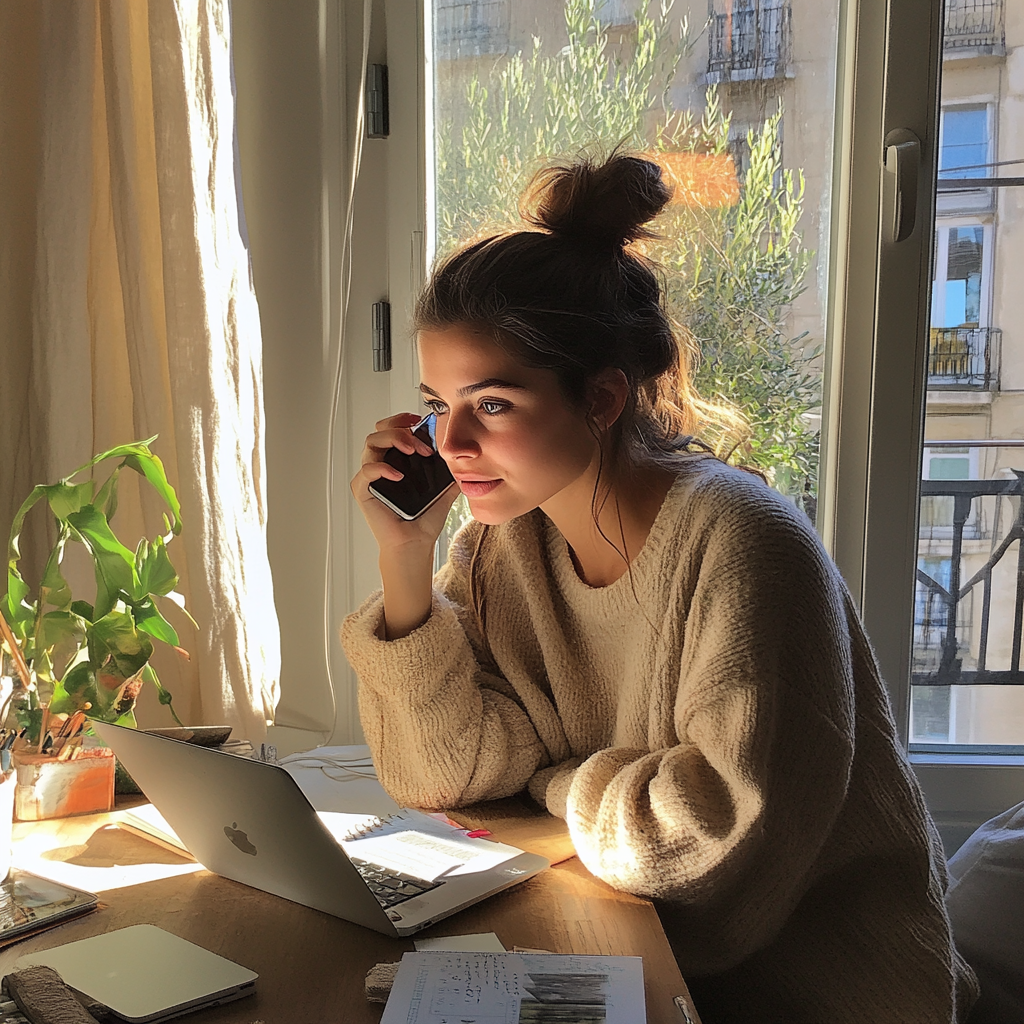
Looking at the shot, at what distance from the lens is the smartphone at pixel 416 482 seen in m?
1.28

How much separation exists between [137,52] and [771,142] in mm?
928

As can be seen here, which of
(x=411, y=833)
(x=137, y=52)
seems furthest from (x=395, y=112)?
(x=411, y=833)

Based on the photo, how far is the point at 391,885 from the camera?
2.95 ft

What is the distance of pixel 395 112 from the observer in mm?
1708

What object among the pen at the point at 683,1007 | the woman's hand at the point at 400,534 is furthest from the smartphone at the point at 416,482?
the pen at the point at 683,1007

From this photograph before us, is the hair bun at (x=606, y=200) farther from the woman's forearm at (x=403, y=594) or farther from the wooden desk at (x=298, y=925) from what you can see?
the wooden desk at (x=298, y=925)

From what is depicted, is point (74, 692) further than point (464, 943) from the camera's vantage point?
Yes

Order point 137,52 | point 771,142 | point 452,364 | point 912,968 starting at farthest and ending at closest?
1. point 771,142
2. point 137,52
3. point 452,364
4. point 912,968

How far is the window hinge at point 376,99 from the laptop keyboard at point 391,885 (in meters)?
1.19

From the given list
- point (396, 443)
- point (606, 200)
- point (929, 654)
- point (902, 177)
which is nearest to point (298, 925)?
point (396, 443)

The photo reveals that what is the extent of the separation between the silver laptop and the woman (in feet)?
0.48

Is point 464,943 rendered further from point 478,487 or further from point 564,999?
point 478,487

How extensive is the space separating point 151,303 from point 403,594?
0.56 m

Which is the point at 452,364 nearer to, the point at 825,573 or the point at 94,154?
the point at 825,573
